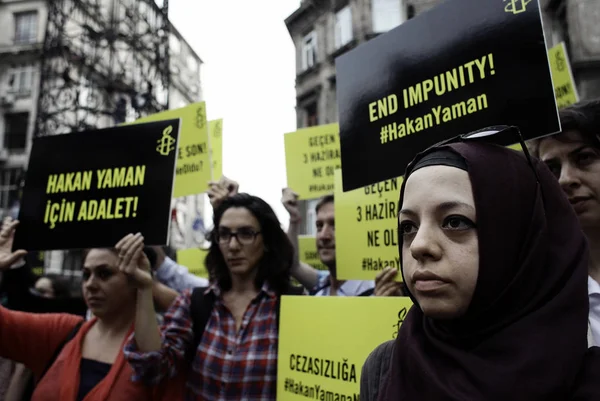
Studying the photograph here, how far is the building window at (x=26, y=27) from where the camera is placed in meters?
24.3

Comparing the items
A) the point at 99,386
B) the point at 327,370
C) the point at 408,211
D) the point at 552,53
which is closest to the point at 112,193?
the point at 99,386

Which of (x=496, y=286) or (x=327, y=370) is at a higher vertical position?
(x=496, y=286)

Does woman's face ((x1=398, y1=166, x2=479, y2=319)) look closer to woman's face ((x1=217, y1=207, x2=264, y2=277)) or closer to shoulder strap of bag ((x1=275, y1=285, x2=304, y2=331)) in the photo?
shoulder strap of bag ((x1=275, y1=285, x2=304, y2=331))

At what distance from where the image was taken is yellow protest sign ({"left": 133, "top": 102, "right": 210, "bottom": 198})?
123 inches

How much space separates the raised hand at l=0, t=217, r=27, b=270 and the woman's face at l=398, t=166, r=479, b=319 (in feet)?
6.85

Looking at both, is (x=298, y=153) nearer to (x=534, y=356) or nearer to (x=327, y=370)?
(x=327, y=370)

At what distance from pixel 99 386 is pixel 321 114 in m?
15.7

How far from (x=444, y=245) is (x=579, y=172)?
791 millimetres

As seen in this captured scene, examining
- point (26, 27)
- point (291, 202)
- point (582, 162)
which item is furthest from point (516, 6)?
point (26, 27)

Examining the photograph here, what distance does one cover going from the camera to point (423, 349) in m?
1.11

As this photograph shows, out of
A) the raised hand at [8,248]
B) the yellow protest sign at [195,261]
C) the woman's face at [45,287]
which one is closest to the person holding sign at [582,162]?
the raised hand at [8,248]

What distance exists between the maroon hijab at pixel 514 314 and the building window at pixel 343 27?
1628cm

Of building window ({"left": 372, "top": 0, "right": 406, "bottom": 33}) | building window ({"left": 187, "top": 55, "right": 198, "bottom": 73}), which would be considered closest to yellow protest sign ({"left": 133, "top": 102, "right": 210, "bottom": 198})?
building window ({"left": 372, "top": 0, "right": 406, "bottom": 33})

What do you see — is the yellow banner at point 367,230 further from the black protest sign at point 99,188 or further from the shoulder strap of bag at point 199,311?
the black protest sign at point 99,188
